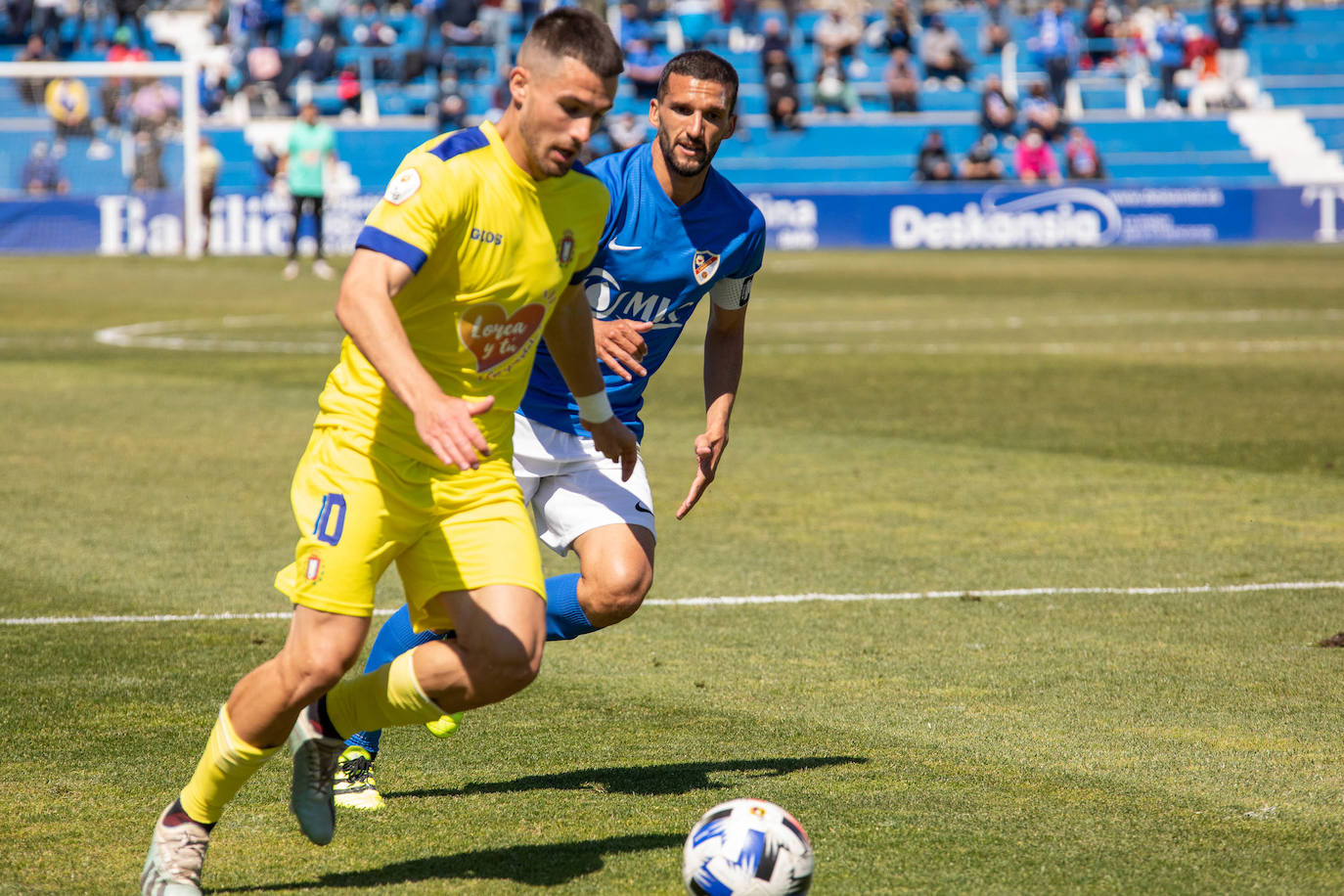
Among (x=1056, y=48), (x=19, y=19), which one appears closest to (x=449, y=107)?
(x=19, y=19)

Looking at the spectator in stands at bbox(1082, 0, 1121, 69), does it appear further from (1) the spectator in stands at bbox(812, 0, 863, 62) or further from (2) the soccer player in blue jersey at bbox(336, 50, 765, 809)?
(2) the soccer player in blue jersey at bbox(336, 50, 765, 809)

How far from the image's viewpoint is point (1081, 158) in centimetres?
3756

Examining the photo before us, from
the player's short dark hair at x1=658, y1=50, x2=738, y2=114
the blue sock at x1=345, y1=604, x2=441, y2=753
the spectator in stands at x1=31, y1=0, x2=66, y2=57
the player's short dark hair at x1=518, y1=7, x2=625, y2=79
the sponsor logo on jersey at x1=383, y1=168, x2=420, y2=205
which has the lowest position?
the spectator in stands at x1=31, y1=0, x2=66, y2=57

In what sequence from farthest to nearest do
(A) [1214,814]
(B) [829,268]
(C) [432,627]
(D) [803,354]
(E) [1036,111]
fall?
(E) [1036,111] < (B) [829,268] < (D) [803,354] < (A) [1214,814] < (C) [432,627]

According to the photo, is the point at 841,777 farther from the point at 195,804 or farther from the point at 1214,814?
the point at 195,804

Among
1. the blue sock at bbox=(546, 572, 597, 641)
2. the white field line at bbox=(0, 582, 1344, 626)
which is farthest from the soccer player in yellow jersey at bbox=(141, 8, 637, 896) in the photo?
the white field line at bbox=(0, 582, 1344, 626)

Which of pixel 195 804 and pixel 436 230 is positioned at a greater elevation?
pixel 436 230

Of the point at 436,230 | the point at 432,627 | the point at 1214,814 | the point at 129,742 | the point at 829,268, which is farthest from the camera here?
the point at 829,268

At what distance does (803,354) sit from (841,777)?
45.0 feet

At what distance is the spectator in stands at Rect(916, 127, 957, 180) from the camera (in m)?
37.3

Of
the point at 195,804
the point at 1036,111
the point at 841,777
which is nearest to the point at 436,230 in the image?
the point at 195,804

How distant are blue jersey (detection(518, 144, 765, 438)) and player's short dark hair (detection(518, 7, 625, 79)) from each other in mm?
1484

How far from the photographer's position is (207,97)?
39.8m

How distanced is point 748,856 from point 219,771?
122 centimetres
